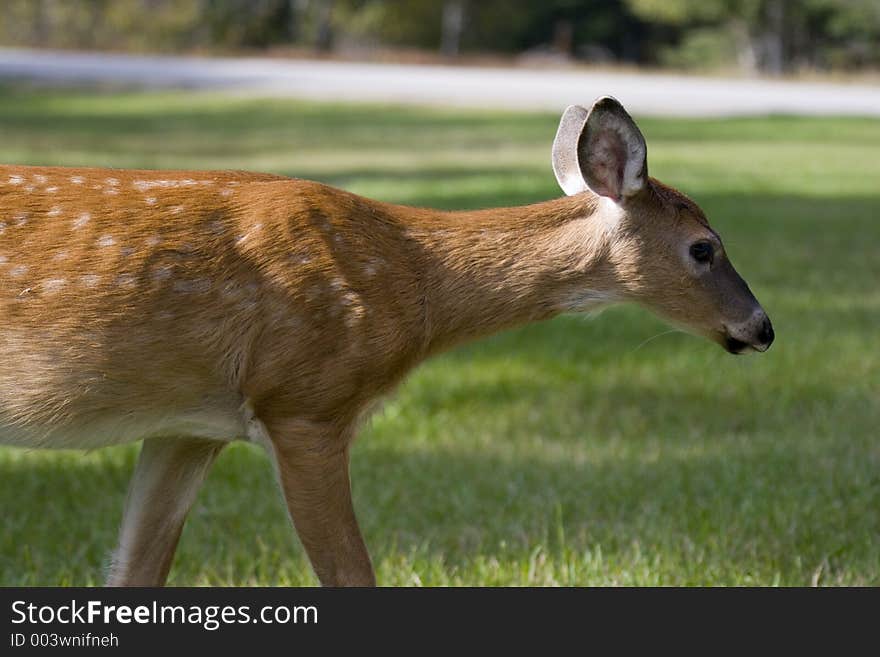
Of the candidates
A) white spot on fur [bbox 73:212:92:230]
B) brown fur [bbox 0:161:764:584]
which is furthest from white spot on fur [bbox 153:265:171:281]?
white spot on fur [bbox 73:212:92:230]

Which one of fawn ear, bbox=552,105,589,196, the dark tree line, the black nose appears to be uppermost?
fawn ear, bbox=552,105,589,196

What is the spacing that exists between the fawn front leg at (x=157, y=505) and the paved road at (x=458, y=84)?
2366 centimetres

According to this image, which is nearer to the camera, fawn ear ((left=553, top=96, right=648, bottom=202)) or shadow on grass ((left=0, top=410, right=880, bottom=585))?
fawn ear ((left=553, top=96, right=648, bottom=202))

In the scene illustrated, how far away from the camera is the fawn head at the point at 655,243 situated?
13.1 ft

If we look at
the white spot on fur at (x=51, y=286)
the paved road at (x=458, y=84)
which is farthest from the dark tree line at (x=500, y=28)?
the white spot on fur at (x=51, y=286)

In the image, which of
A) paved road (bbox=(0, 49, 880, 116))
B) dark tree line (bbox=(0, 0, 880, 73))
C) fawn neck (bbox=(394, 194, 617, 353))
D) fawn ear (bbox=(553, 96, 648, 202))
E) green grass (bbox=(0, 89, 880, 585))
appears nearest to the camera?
fawn ear (bbox=(553, 96, 648, 202))

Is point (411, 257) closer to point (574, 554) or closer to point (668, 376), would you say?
point (574, 554)

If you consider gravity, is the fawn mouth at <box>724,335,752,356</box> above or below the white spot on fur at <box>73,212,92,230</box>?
below

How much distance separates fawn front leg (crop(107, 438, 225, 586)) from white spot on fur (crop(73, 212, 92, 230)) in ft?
2.26

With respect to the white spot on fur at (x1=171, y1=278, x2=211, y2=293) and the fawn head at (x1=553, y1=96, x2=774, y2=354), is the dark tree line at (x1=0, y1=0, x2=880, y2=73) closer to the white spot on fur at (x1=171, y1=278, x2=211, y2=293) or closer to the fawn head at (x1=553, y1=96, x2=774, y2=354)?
the fawn head at (x1=553, y1=96, x2=774, y2=354)

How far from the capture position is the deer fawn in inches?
145

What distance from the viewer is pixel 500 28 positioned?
48562 mm

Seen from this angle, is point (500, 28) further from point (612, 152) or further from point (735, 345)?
point (612, 152)

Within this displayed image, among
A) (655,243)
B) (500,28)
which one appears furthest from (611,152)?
(500,28)
